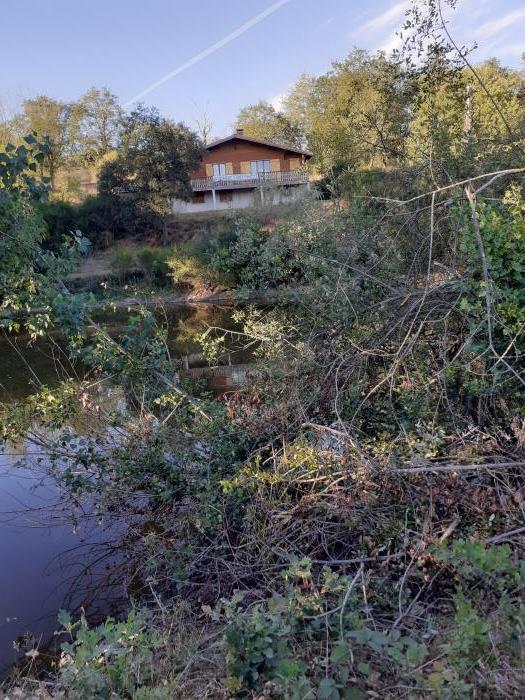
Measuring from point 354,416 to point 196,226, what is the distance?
2985cm

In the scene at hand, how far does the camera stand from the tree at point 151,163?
3091 centimetres

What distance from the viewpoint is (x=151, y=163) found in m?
31.0

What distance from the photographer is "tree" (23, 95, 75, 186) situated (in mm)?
38312

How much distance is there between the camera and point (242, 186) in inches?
1587

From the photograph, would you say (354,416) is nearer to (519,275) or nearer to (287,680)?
(519,275)

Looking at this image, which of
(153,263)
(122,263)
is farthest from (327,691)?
(122,263)

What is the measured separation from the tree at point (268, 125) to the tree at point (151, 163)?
647 inches

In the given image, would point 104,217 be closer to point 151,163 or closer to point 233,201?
point 151,163

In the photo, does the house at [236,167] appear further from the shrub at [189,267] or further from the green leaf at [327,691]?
the green leaf at [327,691]

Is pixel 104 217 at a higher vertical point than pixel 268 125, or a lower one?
lower

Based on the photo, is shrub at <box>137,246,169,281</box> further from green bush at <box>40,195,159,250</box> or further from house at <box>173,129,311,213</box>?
house at <box>173,129,311,213</box>

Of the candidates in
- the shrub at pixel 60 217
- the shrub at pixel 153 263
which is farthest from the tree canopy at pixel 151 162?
the shrub at pixel 153 263

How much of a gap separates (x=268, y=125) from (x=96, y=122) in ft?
53.3

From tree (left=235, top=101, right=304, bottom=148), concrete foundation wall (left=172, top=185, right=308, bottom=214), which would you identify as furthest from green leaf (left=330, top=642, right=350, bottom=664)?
tree (left=235, top=101, right=304, bottom=148)
